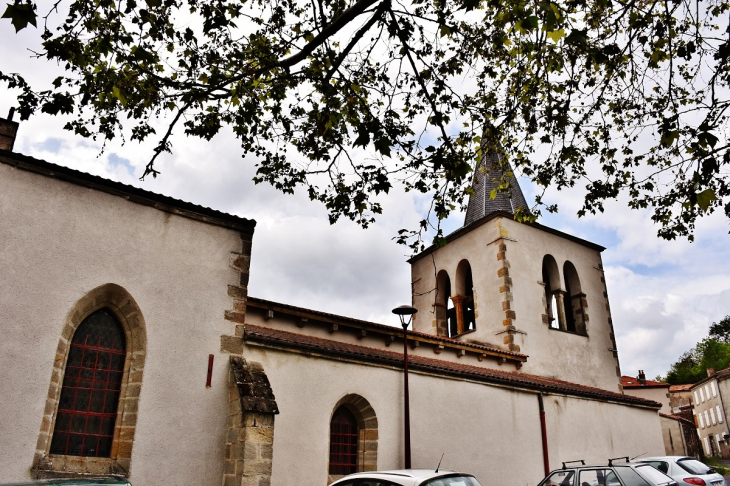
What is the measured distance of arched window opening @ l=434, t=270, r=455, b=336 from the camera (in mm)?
20078

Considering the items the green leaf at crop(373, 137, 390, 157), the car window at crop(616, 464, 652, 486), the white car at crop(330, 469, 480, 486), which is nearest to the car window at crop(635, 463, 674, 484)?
the car window at crop(616, 464, 652, 486)

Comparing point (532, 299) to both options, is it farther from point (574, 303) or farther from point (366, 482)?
point (366, 482)

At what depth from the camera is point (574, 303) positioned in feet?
65.7

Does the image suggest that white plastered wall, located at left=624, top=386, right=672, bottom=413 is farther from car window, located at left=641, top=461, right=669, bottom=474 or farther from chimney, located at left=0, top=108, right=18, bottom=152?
chimney, located at left=0, top=108, right=18, bottom=152

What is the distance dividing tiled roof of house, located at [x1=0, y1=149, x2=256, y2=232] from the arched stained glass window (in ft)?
6.73

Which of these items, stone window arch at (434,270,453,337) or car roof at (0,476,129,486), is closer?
car roof at (0,476,129,486)

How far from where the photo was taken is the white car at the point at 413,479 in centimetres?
671

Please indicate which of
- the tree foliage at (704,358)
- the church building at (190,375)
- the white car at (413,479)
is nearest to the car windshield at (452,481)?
the white car at (413,479)

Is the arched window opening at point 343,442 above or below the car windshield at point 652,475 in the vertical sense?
above

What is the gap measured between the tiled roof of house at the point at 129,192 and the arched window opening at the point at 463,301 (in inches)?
441

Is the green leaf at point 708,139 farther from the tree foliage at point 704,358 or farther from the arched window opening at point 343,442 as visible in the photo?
the tree foliage at point 704,358

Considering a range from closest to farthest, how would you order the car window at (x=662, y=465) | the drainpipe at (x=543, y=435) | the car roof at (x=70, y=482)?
the car roof at (x=70, y=482), the car window at (x=662, y=465), the drainpipe at (x=543, y=435)

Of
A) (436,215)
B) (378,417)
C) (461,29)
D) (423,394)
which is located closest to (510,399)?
(423,394)

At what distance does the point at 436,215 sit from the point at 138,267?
5058mm
